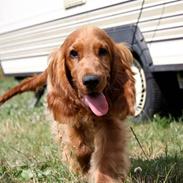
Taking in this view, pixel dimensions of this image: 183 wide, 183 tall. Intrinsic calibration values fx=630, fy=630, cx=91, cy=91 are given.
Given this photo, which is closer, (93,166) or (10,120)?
(93,166)

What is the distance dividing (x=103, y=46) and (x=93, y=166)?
2.67 ft

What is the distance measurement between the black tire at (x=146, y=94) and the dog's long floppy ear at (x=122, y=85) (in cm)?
215

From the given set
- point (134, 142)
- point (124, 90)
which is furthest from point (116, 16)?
point (124, 90)

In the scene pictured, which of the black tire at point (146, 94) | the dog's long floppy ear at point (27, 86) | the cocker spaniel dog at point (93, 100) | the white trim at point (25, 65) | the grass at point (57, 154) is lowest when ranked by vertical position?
the white trim at point (25, 65)

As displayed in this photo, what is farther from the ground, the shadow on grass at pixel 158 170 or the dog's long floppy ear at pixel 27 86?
the dog's long floppy ear at pixel 27 86

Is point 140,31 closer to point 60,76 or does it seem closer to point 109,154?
point 60,76

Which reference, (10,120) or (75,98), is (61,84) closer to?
(75,98)

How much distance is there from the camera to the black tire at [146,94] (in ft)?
22.3

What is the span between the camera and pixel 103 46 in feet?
14.0

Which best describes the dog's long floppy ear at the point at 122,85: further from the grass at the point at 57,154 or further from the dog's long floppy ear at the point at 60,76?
the grass at the point at 57,154

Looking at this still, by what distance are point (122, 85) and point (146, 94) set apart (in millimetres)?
2476

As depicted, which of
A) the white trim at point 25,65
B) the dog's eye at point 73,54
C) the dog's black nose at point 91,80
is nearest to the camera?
the dog's black nose at point 91,80

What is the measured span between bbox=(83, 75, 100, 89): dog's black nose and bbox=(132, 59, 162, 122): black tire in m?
2.74

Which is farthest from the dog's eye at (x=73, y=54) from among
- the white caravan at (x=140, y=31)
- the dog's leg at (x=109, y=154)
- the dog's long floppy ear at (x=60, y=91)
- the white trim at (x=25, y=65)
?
the white trim at (x=25, y=65)
